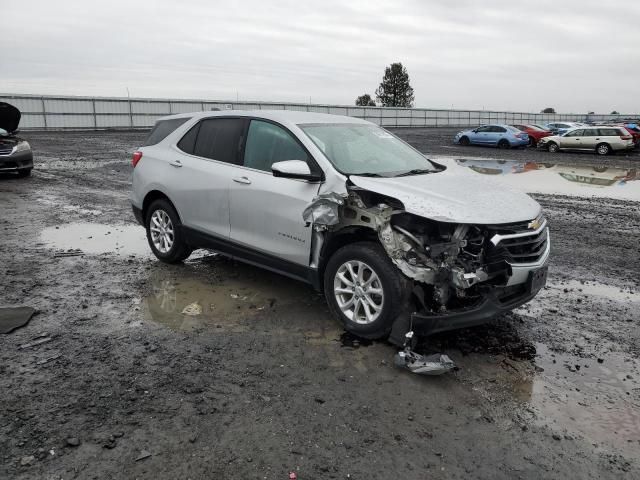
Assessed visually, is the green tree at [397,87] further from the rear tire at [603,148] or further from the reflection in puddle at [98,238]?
the reflection in puddle at [98,238]

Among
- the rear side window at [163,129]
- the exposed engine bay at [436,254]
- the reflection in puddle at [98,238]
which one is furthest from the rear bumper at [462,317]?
the reflection in puddle at [98,238]

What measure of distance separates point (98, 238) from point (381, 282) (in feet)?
17.5

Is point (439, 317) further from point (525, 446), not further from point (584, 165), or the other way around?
point (584, 165)

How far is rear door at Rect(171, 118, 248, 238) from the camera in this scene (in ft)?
18.4

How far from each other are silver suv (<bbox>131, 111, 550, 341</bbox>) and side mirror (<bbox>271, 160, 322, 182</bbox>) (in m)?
0.01

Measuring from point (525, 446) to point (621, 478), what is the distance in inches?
19.8

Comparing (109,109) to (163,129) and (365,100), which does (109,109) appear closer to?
(163,129)

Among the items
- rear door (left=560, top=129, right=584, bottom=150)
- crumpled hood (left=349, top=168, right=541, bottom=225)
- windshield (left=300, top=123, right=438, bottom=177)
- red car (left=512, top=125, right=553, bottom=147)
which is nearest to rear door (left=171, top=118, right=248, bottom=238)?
windshield (left=300, top=123, right=438, bottom=177)

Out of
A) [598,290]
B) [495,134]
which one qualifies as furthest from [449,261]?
[495,134]

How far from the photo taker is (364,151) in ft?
17.5

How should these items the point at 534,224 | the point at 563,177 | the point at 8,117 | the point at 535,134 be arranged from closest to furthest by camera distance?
the point at 534,224 → the point at 8,117 → the point at 563,177 → the point at 535,134

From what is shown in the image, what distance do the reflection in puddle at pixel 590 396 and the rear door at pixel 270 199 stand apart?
217 centimetres

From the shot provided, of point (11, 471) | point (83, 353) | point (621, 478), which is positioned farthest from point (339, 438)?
point (83, 353)

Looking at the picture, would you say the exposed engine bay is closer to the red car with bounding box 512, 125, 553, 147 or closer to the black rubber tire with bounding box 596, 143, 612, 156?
the black rubber tire with bounding box 596, 143, 612, 156
